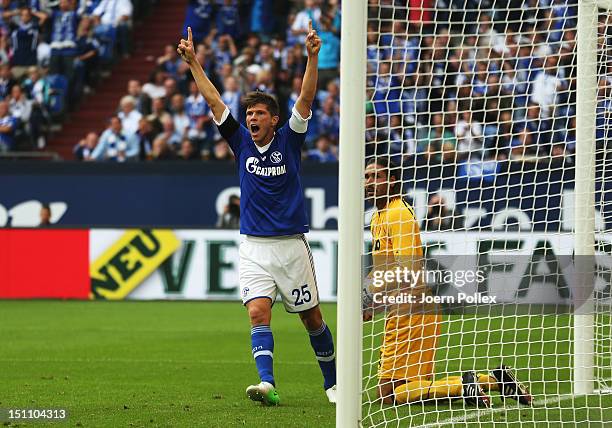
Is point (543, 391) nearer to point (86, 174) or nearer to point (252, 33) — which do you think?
point (86, 174)

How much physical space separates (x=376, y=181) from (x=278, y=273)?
1017 millimetres

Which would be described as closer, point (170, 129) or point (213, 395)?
point (213, 395)

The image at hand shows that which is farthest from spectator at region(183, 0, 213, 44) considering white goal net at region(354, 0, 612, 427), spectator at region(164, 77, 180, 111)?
white goal net at region(354, 0, 612, 427)

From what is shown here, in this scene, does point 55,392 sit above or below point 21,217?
below

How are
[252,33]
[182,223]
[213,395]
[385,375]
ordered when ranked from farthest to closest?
1. [252,33]
2. [182,223]
3. [213,395]
4. [385,375]

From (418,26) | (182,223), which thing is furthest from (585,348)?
(182,223)

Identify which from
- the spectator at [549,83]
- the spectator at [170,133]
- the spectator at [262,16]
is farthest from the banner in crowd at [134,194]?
the spectator at [549,83]

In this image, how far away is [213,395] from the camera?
9555 mm

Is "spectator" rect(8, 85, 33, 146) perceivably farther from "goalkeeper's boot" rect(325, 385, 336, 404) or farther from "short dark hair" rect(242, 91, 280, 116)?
"goalkeeper's boot" rect(325, 385, 336, 404)

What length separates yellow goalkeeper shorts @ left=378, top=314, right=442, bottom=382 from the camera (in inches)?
349

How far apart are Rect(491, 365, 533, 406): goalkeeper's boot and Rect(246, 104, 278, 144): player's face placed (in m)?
2.41

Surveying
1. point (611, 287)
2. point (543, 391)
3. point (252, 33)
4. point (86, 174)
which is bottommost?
point (543, 391)

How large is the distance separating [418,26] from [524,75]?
4.53 ft

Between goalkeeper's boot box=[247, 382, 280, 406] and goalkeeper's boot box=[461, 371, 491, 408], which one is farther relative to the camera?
goalkeeper's boot box=[461, 371, 491, 408]
